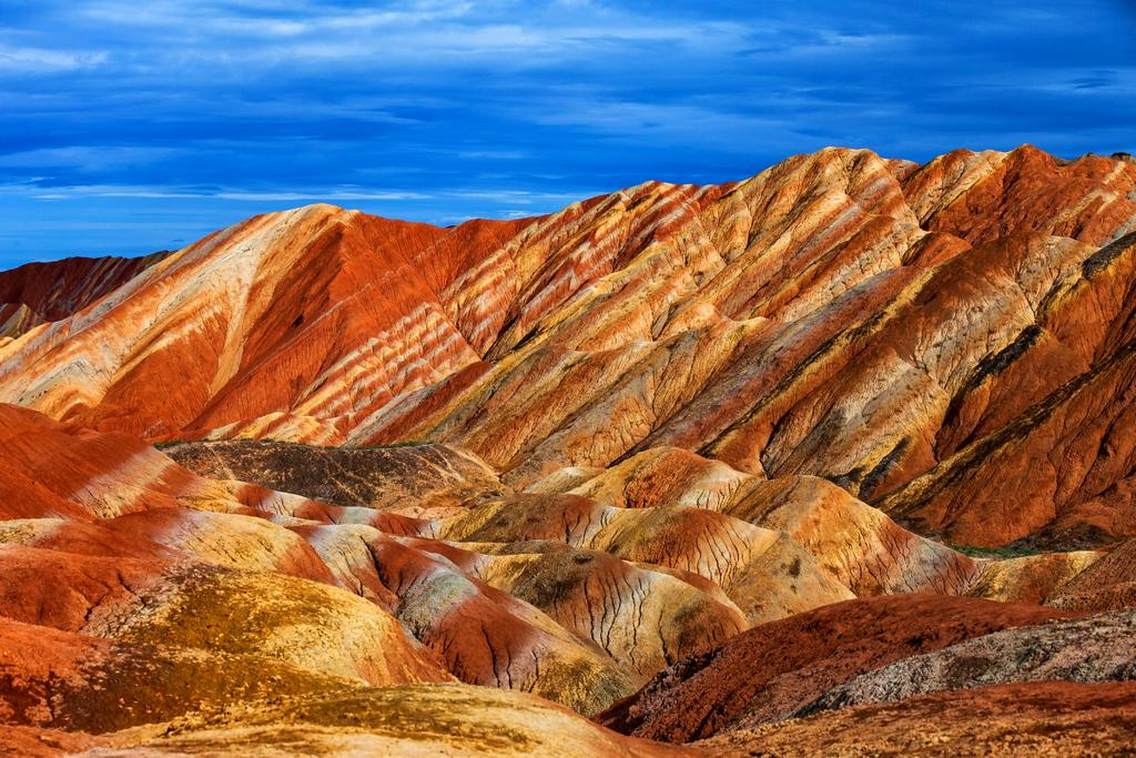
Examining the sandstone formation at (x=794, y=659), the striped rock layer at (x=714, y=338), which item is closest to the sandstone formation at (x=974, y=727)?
the sandstone formation at (x=794, y=659)

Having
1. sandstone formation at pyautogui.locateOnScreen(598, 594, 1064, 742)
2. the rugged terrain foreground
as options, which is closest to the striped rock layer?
the rugged terrain foreground

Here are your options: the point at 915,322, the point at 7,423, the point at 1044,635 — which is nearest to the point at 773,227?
the point at 915,322

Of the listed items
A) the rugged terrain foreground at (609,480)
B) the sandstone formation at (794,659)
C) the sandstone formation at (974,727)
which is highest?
the rugged terrain foreground at (609,480)

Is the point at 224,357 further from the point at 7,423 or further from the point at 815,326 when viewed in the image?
the point at 7,423

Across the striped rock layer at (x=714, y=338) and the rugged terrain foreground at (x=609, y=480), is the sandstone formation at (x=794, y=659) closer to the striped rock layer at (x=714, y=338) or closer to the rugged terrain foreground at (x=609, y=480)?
the rugged terrain foreground at (x=609, y=480)

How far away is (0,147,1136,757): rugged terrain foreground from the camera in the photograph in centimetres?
2855

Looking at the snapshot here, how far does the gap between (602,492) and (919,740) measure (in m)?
78.7

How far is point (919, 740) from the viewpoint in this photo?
980 inches

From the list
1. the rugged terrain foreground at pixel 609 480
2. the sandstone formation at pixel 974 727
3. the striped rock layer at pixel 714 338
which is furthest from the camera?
the striped rock layer at pixel 714 338

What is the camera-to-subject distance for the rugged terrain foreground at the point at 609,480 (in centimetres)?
2855

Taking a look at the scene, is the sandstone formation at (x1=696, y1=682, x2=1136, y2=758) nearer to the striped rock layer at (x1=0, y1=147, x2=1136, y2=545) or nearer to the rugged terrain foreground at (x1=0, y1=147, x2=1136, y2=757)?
the rugged terrain foreground at (x1=0, y1=147, x2=1136, y2=757)

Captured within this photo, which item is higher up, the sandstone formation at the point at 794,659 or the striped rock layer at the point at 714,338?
the striped rock layer at the point at 714,338

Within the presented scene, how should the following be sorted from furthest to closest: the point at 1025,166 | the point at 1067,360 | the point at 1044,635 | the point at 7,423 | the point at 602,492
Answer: the point at 1025,166
the point at 1067,360
the point at 602,492
the point at 7,423
the point at 1044,635

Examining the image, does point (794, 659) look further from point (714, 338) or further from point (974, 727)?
point (714, 338)
